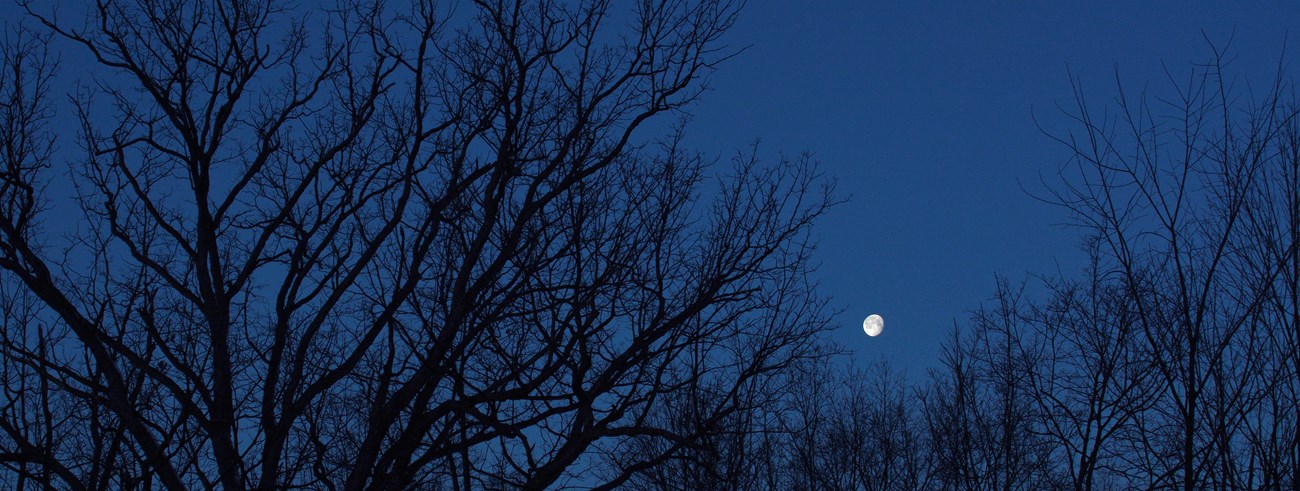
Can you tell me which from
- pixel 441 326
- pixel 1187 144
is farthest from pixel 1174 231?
pixel 441 326

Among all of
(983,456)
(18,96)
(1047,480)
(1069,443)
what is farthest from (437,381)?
(1047,480)

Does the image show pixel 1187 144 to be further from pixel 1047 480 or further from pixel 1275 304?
pixel 1047 480

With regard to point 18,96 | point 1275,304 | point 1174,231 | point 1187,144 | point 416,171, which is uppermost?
point 18,96

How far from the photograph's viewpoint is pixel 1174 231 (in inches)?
193

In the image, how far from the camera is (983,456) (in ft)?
42.7

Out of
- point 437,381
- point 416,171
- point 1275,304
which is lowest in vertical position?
point 1275,304

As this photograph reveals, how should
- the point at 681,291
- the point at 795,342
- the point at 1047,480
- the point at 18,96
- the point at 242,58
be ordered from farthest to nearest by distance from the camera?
the point at 1047,480, the point at 242,58, the point at 18,96, the point at 795,342, the point at 681,291

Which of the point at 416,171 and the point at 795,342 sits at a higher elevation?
the point at 416,171

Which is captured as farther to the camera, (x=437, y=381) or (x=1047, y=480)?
(x=1047, y=480)

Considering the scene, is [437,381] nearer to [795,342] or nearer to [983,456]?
[795,342]

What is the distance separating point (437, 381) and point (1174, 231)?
198 inches

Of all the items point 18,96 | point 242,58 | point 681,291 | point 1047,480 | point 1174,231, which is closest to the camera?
point 1174,231

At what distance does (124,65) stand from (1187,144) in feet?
27.1

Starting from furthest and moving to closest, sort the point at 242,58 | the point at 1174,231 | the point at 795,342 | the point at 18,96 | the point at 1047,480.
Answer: the point at 1047,480
the point at 242,58
the point at 18,96
the point at 795,342
the point at 1174,231
